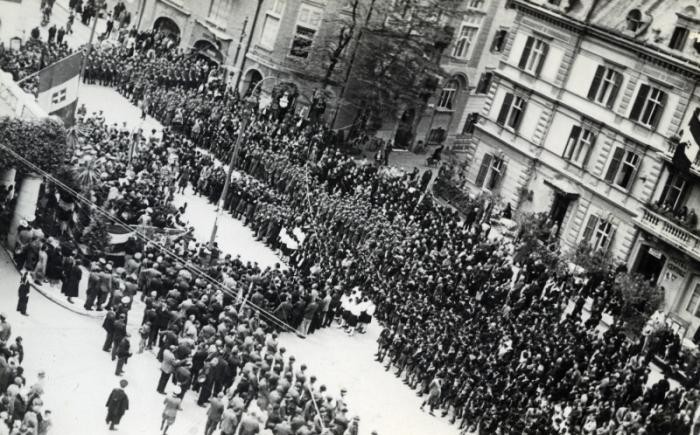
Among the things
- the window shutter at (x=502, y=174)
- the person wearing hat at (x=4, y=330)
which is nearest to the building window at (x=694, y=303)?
the window shutter at (x=502, y=174)

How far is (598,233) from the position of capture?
44875 mm

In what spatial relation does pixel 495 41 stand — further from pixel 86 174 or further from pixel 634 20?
pixel 86 174

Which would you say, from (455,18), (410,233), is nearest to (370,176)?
(410,233)

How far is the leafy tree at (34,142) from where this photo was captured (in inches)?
1154

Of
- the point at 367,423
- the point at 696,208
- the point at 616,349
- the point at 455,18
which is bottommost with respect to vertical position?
the point at 367,423

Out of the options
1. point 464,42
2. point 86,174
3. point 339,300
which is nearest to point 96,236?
point 86,174

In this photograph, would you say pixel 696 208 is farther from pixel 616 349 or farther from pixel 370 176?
pixel 370 176

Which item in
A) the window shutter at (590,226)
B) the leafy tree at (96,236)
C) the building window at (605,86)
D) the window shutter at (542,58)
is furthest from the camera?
the window shutter at (542,58)

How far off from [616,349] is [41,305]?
18.9 m

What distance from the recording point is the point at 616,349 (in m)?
32.9

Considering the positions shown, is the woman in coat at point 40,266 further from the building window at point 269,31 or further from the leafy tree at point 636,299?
the building window at point 269,31

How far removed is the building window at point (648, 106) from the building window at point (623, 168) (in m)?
1.59

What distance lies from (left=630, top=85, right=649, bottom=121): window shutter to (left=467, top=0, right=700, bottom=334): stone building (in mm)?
48

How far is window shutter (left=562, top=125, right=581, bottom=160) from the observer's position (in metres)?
46.3
